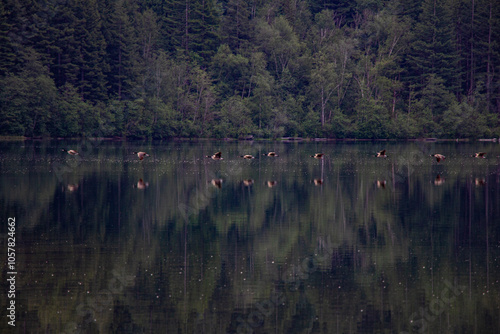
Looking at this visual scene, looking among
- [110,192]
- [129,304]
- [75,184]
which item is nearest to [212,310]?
[129,304]

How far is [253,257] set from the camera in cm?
1638

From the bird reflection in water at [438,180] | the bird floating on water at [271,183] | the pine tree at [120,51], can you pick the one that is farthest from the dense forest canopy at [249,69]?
the bird reflection in water at [438,180]

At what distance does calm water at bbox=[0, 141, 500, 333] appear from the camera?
12.3 metres

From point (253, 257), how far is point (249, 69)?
78.3 metres

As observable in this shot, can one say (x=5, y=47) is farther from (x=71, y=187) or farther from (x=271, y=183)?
(x=271, y=183)

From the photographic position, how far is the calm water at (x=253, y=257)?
40.4 feet

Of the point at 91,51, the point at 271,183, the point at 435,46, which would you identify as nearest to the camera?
the point at 271,183

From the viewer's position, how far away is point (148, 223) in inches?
825

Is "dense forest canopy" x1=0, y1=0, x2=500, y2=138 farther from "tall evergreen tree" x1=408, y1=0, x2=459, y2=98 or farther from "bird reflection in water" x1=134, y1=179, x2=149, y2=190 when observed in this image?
"bird reflection in water" x1=134, y1=179, x2=149, y2=190

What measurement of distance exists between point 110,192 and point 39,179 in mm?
6145

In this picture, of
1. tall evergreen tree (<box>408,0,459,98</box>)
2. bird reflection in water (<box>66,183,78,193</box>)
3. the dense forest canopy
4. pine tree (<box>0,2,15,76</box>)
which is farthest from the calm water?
tall evergreen tree (<box>408,0,459,98</box>)

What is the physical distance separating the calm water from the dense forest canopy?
181 feet

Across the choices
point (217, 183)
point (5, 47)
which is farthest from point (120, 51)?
point (217, 183)

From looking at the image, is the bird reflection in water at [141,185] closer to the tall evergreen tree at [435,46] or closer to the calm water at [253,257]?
the calm water at [253,257]
